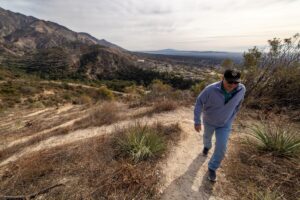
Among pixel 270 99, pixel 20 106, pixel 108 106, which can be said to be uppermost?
pixel 270 99

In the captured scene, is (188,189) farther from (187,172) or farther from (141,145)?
(141,145)

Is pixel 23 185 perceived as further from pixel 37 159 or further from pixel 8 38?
pixel 8 38

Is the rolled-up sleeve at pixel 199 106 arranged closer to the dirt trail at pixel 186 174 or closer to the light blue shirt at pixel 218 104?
the light blue shirt at pixel 218 104

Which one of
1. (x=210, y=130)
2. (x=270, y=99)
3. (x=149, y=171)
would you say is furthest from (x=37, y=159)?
(x=270, y=99)

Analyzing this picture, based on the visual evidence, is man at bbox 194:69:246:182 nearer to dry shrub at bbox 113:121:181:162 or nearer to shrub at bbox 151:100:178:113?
dry shrub at bbox 113:121:181:162

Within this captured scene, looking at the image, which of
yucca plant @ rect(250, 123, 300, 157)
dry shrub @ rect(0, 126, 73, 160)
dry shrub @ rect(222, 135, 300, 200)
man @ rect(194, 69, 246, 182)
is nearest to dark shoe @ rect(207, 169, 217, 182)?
man @ rect(194, 69, 246, 182)

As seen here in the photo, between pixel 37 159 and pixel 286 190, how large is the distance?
13.9ft

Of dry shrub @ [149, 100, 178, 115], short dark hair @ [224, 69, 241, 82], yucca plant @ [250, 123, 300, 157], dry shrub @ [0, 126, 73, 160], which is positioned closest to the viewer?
short dark hair @ [224, 69, 241, 82]

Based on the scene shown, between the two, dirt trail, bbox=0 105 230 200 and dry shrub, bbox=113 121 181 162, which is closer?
dirt trail, bbox=0 105 230 200

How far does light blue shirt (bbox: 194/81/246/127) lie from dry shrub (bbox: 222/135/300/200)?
3.10ft

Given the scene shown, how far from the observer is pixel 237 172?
292 centimetres

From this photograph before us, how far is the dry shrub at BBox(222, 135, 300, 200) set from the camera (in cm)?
246

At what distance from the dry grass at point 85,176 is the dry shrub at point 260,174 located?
1252 mm

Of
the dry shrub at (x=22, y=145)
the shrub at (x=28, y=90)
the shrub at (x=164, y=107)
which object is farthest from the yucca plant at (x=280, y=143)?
the shrub at (x=28, y=90)
